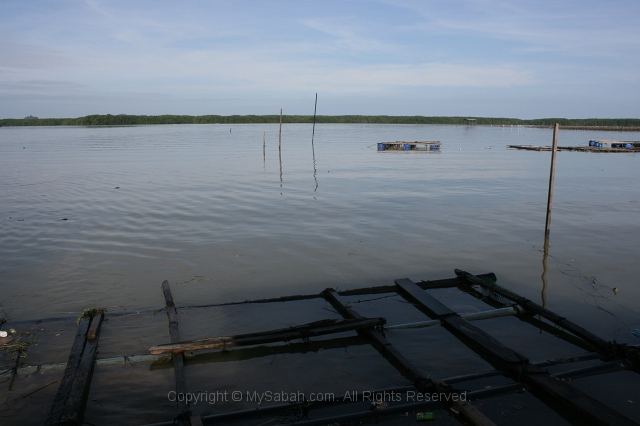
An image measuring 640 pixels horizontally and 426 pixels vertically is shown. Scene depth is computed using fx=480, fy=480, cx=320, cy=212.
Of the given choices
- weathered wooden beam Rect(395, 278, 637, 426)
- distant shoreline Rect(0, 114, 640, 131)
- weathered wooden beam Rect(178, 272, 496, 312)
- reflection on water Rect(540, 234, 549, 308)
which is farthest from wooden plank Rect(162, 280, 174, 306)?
distant shoreline Rect(0, 114, 640, 131)

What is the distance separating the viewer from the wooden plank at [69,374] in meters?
3.71

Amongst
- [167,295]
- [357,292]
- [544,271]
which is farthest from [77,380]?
[544,271]

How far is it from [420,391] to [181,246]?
640 centimetres

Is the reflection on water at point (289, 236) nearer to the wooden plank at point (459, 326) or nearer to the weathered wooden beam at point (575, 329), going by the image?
the weathered wooden beam at point (575, 329)

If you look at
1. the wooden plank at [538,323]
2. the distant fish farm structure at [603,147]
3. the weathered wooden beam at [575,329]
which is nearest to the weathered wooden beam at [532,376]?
the weathered wooden beam at [575,329]

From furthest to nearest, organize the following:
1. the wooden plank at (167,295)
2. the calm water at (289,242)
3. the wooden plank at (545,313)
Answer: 1. the calm water at (289,242)
2. the wooden plank at (167,295)
3. the wooden plank at (545,313)

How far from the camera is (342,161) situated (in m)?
28.0

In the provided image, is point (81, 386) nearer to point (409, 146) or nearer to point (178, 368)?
point (178, 368)

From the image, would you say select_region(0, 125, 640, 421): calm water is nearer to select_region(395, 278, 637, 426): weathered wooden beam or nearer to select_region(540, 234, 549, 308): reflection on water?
select_region(540, 234, 549, 308): reflection on water

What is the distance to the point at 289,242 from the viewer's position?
9.78m

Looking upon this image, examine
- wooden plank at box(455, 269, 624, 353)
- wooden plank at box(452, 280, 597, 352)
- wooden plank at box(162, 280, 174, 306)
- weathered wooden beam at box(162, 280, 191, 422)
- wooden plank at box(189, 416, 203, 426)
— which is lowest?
wooden plank at box(452, 280, 597, 352)

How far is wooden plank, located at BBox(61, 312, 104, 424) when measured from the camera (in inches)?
146

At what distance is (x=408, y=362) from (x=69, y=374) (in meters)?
3.13

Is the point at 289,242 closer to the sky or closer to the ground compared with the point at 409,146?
closer to the ground
